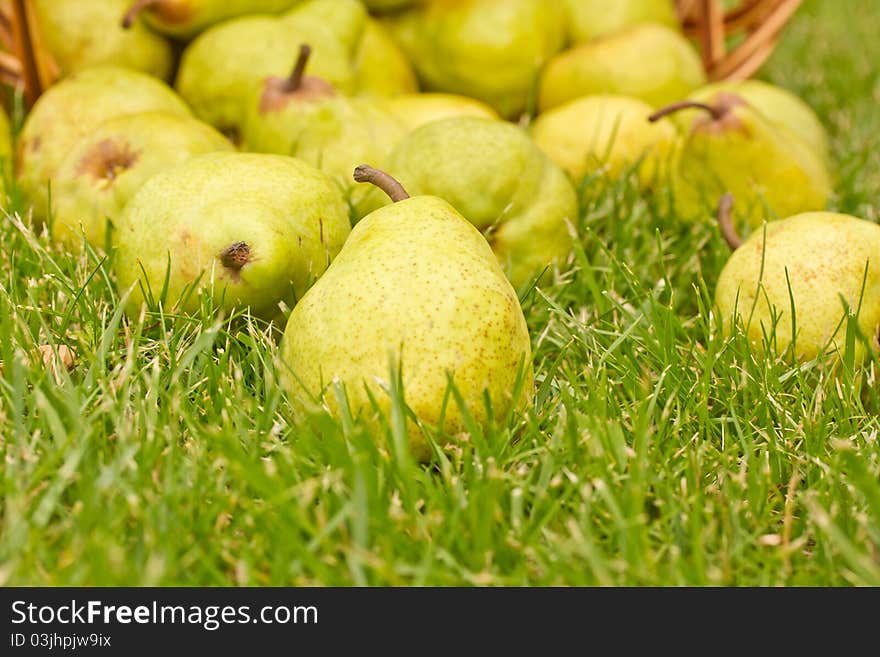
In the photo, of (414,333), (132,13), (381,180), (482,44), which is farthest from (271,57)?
(414,333)

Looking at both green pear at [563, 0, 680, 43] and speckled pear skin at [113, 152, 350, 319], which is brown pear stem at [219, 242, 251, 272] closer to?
speckled pear skin at [113, 152, 350, 319]

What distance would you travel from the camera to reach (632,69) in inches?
141

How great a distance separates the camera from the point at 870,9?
610 centimetres

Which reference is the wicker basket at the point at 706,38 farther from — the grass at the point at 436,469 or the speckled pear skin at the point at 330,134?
the grass at the point at 436,469

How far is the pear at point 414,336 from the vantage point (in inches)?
69.1

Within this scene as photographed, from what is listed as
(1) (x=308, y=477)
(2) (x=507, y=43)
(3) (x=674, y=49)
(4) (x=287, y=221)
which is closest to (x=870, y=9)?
(3) (x=674, y=49)

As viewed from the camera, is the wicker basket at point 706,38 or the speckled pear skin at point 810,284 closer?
the speckled pear skin at point 810,284

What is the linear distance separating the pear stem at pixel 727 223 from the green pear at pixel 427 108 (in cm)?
86

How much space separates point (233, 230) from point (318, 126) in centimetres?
76

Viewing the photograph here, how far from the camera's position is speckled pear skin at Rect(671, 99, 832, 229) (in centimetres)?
290

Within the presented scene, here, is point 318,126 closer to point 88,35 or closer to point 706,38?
point 88,35

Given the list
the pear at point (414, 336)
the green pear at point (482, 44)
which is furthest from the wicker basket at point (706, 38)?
the pear at point (414, 336)

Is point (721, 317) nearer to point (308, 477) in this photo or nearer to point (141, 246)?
point (308, 477)

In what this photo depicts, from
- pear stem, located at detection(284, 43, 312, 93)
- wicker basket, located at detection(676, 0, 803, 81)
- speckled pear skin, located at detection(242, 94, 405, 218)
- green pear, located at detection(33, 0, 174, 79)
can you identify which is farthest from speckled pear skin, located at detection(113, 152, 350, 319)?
wicker basket, located at detection(676, 0, 803, 81)
